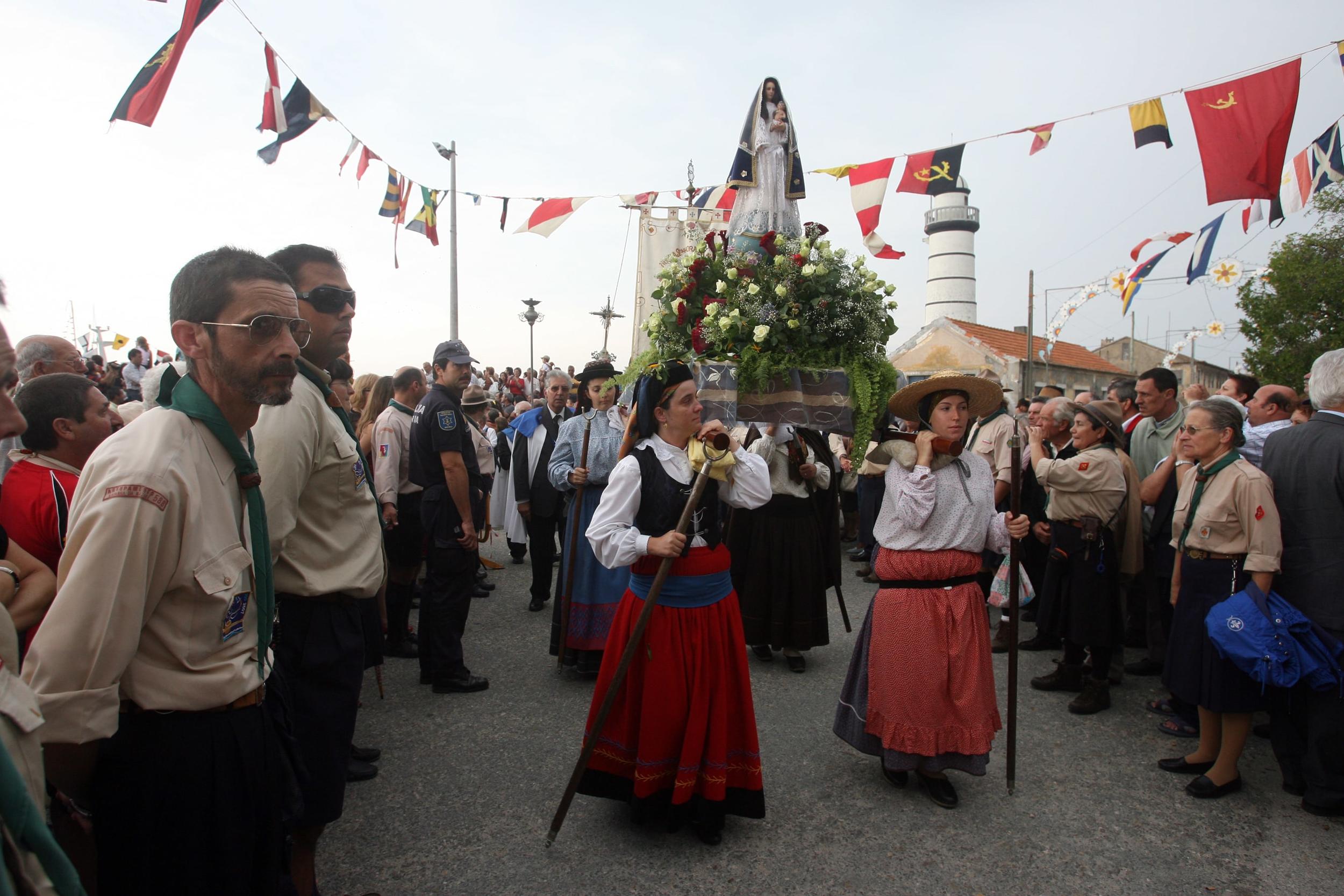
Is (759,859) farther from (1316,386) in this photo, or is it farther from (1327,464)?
(1316,386)

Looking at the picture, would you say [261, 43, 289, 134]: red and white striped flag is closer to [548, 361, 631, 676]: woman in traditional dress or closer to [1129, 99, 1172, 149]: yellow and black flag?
[548, 361, 631, 676]: woman in traditional dress

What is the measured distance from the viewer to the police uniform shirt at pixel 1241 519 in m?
3.58

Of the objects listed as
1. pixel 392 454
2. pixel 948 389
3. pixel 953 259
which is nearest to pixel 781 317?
pixel 948 389

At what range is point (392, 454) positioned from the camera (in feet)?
18.1

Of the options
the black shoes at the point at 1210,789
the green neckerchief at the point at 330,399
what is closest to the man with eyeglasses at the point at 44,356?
the green neckerchief at the point at 330,399

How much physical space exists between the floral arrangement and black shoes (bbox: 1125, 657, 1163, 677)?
3236mm

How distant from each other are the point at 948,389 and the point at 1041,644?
9.85 ft

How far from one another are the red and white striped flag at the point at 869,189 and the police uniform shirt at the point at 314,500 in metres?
8.29

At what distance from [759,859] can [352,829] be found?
1.78 meters

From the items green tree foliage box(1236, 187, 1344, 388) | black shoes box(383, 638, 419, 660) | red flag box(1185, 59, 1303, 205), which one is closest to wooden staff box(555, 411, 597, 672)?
black shoes box(383, 638, 419, 660)

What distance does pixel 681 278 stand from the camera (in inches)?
155

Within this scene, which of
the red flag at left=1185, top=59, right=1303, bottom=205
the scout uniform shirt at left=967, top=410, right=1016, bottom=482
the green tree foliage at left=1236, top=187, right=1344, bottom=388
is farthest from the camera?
the green tree foliage at left=1236, top=187, right=1344, bottom=388

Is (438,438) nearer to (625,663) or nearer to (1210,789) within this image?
(625,663)

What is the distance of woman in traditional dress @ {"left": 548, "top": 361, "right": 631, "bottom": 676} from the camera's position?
17.3 ft
